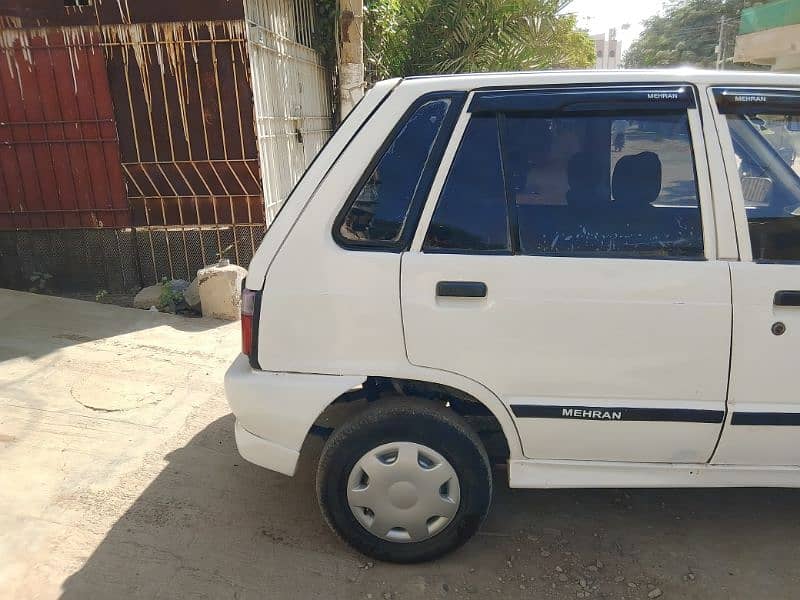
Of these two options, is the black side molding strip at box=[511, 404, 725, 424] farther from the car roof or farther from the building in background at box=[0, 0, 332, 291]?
the building in background at box=[0, 0, 332, 291]

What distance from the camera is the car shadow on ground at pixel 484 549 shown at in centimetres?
249

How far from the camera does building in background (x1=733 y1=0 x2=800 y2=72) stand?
19.0 metres

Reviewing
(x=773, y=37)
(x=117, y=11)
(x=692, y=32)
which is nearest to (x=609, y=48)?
(x=692, y=32)

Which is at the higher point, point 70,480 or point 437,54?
point 437,54

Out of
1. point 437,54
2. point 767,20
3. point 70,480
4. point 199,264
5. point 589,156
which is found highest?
point 767,20

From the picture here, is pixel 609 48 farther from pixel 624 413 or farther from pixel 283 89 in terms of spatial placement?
pixel 624 413

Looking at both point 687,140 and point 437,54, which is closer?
point 687,140

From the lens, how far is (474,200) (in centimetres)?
240

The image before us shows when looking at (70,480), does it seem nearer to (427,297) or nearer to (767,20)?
(427,297)

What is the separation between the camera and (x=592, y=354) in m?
2.37

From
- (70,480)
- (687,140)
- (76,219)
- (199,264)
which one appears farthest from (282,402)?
(76,219)

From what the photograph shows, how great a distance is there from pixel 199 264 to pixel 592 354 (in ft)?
16.8

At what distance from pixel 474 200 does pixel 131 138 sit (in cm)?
502

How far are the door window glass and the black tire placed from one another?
1.34m
